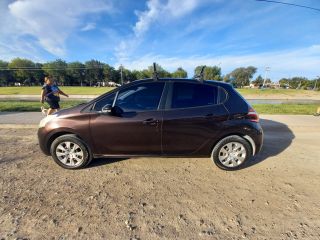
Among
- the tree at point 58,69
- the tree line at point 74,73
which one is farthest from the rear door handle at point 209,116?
the tree at point 58,69

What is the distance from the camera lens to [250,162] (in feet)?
12.8

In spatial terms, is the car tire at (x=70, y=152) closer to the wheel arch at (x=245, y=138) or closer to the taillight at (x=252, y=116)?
the wheel arch at (x=245, y=138)

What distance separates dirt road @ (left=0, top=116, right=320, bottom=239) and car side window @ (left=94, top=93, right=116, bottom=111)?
45.7 inches

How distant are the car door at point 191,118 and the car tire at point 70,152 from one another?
150cm

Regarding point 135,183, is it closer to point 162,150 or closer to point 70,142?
point 162,150

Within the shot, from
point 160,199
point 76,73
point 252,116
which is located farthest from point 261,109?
point 76,73

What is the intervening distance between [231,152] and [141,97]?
199 centimetres

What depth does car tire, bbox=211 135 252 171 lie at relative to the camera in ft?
11.7

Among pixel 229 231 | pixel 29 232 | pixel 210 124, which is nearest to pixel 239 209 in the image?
pixel 229 231

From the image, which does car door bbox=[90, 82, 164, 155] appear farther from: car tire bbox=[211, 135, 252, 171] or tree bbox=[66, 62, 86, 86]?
tree bbox=[66, 62, 86, 86]

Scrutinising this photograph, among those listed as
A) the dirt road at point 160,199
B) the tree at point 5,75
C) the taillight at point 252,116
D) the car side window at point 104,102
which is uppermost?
the tree at point 5,75

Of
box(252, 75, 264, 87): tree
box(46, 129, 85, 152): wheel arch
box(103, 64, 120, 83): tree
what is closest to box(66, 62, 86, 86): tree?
box(103, 64, 120, 83): tree

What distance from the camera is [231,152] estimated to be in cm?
360

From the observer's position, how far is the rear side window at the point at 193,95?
11.4 ft
